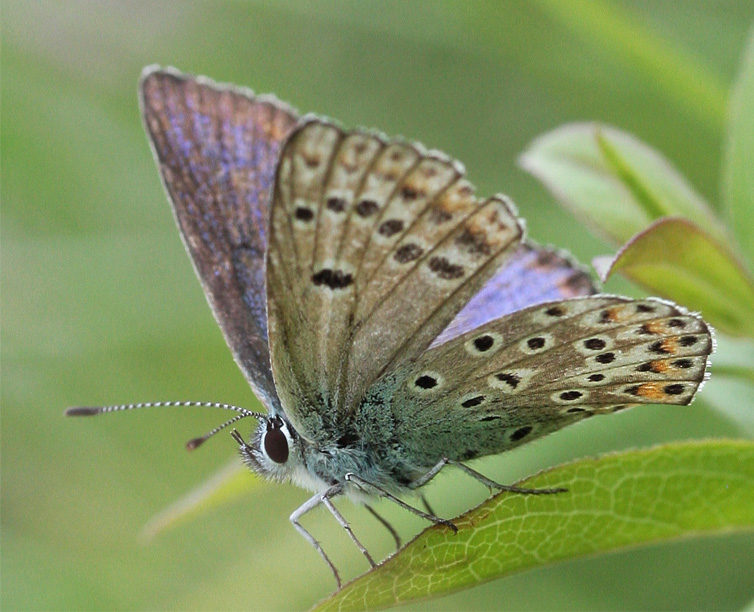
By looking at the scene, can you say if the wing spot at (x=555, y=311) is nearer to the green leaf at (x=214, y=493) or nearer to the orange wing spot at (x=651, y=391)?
the orange wing spot at (x=651, y=391)

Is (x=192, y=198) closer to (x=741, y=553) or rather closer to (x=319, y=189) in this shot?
(x=319, y=189)

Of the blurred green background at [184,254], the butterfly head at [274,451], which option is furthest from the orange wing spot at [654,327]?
the blurred green background at [184,254]

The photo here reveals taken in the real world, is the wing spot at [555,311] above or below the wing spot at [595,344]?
above

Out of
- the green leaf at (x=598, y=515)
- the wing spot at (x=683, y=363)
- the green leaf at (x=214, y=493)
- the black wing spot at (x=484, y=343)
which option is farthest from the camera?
the green leaf at (x=214, y=493)

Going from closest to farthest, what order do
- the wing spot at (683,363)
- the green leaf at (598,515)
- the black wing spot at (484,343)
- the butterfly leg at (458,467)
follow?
the green leaf at (598,515), the wing spot at (683,363), the black wing spot at (484,343), the butterfly leg at (458,467)

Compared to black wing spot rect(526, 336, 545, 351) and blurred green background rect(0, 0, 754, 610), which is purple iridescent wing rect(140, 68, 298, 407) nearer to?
black wing spot rect(526, 336, 545, 351)

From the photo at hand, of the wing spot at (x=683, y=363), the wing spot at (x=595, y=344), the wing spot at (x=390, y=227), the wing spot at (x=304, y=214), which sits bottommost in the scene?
the wing spot at (x=683, y=363)

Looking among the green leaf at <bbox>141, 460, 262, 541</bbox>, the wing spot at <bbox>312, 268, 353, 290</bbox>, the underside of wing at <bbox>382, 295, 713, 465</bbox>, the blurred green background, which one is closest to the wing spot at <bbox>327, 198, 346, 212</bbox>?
the wing spot at <bbox>312, 268, 353, 290</bbox>

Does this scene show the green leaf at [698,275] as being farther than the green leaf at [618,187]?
No
